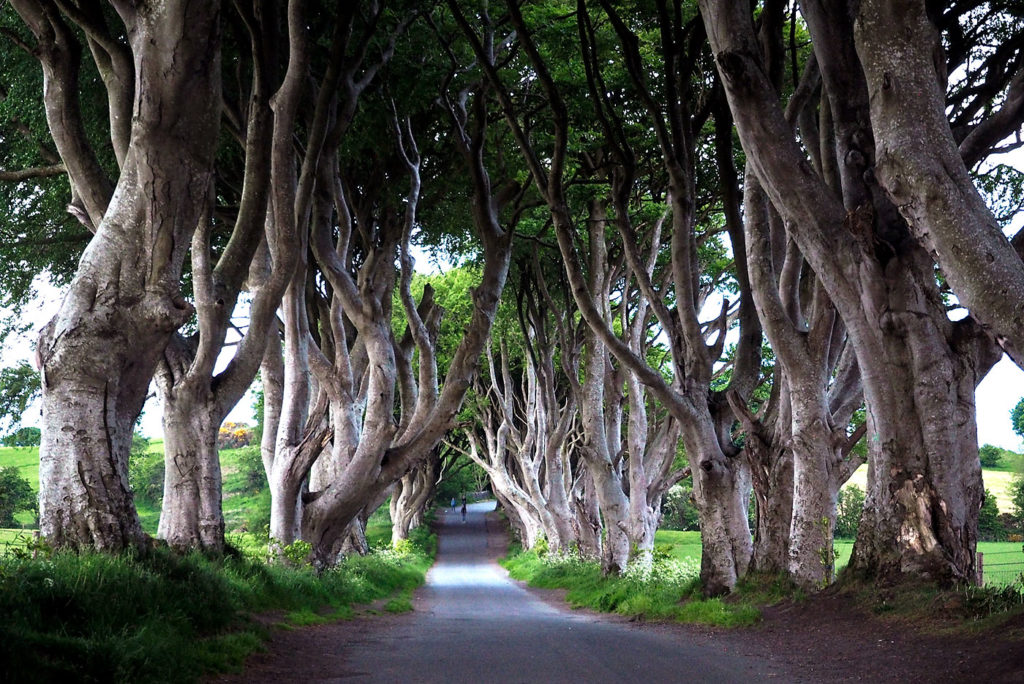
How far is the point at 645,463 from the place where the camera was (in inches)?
917

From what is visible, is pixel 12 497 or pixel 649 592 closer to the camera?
pixel 649 592

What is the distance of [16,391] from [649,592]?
49.0 feet

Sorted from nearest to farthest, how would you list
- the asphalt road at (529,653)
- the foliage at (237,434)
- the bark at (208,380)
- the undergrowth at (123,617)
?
the undergrowth at (123,617) < the asphalt road at (529,653) < the bark at (208,380) < the foliage at (237,434)

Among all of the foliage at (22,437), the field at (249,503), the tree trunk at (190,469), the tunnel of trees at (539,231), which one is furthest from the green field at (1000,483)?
the tree trunk at (190,469)

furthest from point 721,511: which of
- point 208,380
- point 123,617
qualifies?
point 123,617

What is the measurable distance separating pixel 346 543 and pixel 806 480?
14349 mm

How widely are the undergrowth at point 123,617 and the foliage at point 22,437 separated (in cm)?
1493

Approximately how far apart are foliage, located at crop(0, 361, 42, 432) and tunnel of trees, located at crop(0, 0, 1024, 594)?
10.3ft

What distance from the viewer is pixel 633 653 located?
8.67 m

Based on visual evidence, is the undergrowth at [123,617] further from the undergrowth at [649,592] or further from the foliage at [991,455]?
the foliage at [991,455]

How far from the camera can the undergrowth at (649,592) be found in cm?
1129

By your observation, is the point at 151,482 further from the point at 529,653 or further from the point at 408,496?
the point at 529,653

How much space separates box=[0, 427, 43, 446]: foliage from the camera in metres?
23.0

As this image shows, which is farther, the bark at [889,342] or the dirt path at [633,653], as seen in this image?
the bark at [889,342]
